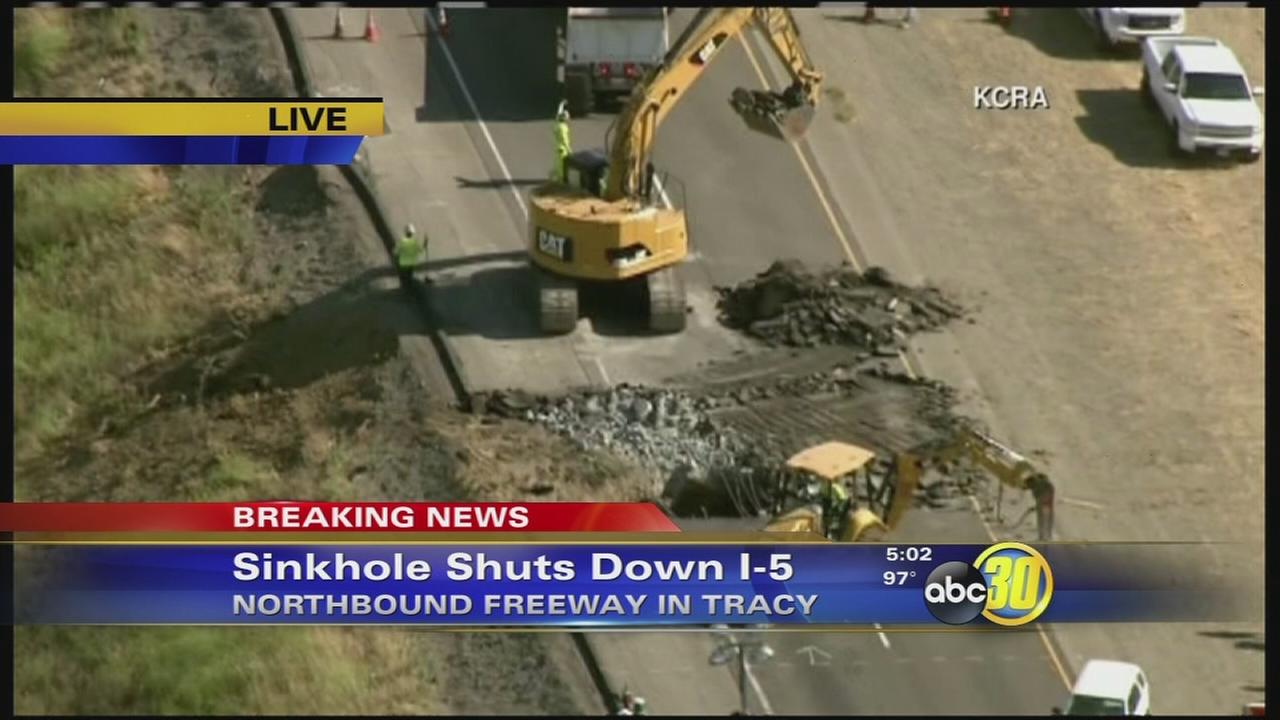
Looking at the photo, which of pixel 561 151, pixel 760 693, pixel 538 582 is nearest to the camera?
pixel 538 582

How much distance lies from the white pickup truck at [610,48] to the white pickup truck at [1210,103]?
911 centimetres

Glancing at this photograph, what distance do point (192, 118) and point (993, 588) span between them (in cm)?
965

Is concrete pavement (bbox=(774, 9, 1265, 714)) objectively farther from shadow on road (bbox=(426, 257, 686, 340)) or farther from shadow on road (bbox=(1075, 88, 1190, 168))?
shadow on road (bbox=(426, 257, 686, 340))

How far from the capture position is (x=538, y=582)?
30.4 m

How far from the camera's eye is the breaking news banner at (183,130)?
3038cm

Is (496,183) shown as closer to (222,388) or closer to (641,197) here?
(641,197)

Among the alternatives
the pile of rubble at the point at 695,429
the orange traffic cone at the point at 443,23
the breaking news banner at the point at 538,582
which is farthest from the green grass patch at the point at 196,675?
the orange traffic cone at the point at 443,23

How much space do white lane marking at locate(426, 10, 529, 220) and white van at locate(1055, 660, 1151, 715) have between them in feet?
52.4

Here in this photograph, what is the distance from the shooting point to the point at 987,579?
30531 mm

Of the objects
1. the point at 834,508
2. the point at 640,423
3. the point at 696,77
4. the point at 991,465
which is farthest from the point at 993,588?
the point at 696,77

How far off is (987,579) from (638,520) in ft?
13.0

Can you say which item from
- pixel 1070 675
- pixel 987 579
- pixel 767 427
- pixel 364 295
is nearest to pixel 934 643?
pixel 1070 675

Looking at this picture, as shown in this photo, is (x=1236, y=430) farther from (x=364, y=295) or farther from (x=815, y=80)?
(x=364, y=295)

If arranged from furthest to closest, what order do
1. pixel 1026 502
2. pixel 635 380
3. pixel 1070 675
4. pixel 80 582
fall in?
pixel 635 380
pixel 1026 502
pixel 1070 675
pixel 80 582
